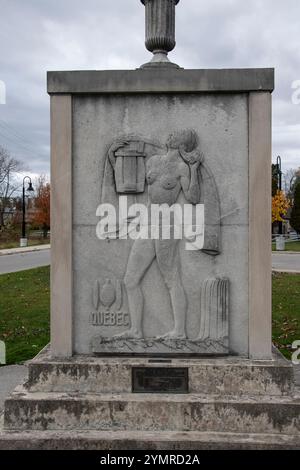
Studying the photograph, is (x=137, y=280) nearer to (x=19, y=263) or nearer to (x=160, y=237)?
(x=160, y=237)

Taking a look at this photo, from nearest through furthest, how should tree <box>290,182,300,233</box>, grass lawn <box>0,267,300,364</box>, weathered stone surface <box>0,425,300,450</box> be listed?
weathered stone surface <box>0,425,300,450</box> → grass lawn <box>0,267,300,364</box> → tree <box>290,182,300,233</box>

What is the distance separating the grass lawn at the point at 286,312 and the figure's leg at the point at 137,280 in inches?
140

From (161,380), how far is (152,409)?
27 cm

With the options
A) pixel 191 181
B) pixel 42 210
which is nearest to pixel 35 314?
pixel 191 181

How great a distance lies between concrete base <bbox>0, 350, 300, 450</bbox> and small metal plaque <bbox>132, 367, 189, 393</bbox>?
5 cm

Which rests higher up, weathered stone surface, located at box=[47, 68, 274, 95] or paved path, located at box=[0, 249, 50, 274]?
weathered stone surface, located at box=[47, 68, 274, 95]

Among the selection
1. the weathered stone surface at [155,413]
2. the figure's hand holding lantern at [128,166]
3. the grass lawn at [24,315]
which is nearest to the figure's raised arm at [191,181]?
the figure's hand holding lantern at [128,166]

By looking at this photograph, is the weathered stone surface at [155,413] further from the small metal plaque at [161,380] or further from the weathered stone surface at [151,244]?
the weathered stone surface at [151,244]

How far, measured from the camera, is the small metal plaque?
4.15 m

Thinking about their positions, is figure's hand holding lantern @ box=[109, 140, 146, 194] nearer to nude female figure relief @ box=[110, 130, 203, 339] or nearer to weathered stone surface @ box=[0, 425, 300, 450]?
nude female figure relief @ box=[110, 130, 203, 339]

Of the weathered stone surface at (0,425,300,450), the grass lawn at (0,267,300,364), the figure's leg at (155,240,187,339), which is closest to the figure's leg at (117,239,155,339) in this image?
the figure's leg at (155,240,187,339)

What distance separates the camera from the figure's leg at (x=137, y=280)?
171 inches

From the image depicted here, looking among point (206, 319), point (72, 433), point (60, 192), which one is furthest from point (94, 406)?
point (60, 192)

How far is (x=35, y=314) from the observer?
10148 millimetres
